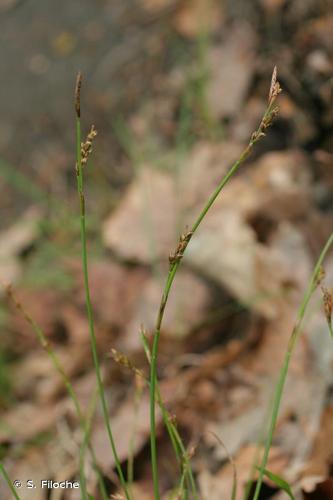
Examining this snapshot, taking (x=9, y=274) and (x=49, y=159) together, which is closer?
(x=9, y=274)

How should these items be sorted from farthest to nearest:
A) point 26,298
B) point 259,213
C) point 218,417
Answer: point 26,298
point 259,213
point 218,417

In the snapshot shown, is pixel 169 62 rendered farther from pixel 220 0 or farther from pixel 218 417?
pixel 218 417

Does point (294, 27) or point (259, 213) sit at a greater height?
point (294, 27)

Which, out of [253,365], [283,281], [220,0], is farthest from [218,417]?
[220,0]

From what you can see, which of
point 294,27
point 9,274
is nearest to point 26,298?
point 9,274

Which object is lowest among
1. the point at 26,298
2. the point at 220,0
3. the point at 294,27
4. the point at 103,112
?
the point at 26,298

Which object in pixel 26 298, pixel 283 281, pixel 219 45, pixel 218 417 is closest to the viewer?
pixel 218 417

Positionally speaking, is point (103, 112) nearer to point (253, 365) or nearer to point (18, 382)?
point (18, 382)
